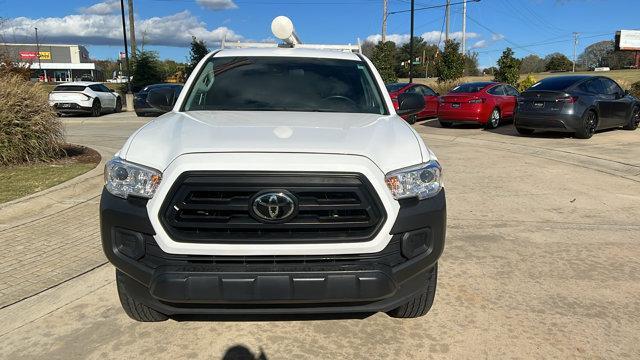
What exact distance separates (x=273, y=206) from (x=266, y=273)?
340 millimetres

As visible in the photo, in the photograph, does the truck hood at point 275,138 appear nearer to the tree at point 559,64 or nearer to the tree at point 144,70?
the tree at point 144,70

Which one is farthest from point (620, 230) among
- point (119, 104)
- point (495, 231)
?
point (119, 104)

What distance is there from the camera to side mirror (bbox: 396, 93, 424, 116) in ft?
15.1

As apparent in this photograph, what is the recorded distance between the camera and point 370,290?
2588 millimetres

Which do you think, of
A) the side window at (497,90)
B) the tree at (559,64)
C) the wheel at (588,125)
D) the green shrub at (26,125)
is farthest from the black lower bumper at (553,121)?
the tree at (559,64)

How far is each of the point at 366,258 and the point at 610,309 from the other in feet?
6.76

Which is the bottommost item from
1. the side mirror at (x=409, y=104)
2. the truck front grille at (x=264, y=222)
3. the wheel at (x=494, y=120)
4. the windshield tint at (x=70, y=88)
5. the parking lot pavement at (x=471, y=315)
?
the parking lot pavement at (x=471, y=315)

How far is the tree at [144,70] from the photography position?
3631 centimetres

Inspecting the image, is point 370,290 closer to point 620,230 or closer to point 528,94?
point 620,230

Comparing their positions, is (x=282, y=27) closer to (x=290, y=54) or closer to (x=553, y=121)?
(x=290, y=54)

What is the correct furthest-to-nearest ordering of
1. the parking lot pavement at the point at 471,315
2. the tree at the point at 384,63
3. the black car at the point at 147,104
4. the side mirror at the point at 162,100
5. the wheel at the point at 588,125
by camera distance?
the tree at the point at 384,63, the wheel at the point at 588,125, the black car at the point at 147,104, the side mirror at the point at 162,100, the parking lot pavement at the point at 471,315

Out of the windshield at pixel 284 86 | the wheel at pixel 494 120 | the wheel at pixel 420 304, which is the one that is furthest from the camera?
the wheel at pixel 494 120

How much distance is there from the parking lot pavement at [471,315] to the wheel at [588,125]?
6.46 meters

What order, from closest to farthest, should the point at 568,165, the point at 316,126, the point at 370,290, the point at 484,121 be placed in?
the point at 370,290 < the point at 316,126 < the point at 568,165 < the point at 484,121
